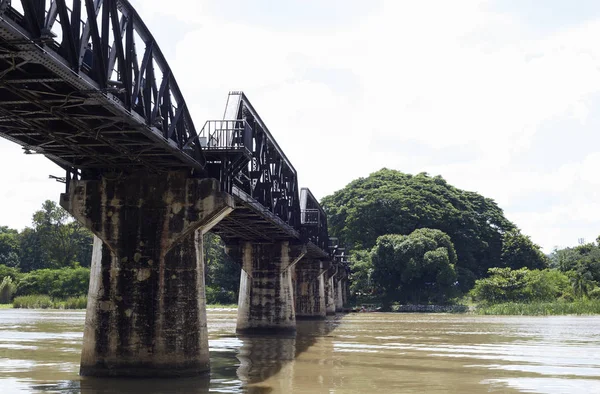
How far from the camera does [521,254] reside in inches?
4884

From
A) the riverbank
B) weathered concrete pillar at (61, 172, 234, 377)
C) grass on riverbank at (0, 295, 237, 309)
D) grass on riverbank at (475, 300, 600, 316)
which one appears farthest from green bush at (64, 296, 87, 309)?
weathered concrete pillar at (61, 172, 234, 377)

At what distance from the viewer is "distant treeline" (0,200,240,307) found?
116 m

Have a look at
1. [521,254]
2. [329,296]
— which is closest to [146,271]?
[329,296]

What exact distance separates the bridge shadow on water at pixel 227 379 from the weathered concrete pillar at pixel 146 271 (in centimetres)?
88

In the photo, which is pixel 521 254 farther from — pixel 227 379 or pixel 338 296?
pixel 227 379

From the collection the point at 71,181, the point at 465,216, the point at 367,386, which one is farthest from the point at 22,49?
the point at 465,216

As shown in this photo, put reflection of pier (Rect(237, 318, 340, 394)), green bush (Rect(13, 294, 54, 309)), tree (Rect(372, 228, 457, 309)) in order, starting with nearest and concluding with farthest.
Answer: reflection of pier (Rect(237, 318, 340, 394))
tree (Rect(372, 228, 457, 309))
green bush (Rect(13, 294, 54, 309))

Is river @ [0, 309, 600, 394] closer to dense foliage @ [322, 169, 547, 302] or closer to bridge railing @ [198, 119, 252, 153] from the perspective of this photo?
bridge railing @ [198, 119, 252, 153]

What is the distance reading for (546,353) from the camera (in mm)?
35406

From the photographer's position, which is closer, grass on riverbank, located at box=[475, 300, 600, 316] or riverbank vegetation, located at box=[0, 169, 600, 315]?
grass on riverbank, located at box=[475, 300, 600, 316]

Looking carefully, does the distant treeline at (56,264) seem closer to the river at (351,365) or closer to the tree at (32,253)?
the tree at (32,253)

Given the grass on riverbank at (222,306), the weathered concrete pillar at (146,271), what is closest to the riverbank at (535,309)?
the grass on riverbank at (222,306)

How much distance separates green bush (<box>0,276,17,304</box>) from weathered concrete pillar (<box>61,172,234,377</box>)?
10319cm

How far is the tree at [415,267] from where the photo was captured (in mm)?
105688
